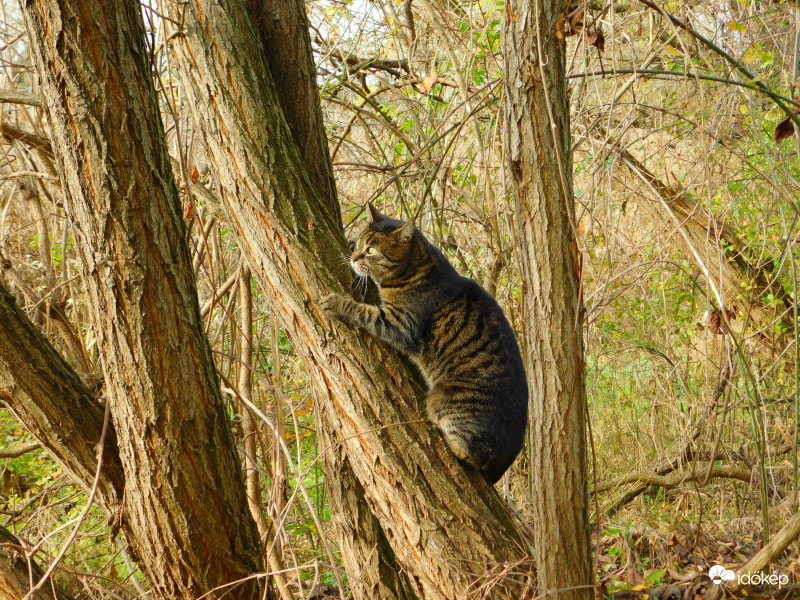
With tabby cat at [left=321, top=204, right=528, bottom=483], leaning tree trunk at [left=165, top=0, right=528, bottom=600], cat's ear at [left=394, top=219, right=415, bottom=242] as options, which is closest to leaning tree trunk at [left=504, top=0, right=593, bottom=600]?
leaning tree trunk at [left=165, top=0, right=528, bottom=600]

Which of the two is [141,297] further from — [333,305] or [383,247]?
[383,247]

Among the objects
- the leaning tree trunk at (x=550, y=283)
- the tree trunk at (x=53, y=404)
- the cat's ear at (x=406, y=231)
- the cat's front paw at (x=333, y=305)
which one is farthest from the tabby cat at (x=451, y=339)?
the tree trunk at (x=53, y=404)

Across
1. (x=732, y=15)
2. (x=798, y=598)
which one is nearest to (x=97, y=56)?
(x=798, y=598)

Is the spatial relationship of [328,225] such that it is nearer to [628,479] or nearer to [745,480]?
[628,479]

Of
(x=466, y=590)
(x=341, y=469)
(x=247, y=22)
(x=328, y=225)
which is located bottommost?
(x=466, y=590)

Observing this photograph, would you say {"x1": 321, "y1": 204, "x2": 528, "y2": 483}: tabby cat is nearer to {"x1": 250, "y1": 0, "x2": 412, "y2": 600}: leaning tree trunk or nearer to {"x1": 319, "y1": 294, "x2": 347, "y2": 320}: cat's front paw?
{"x1": 319, "y1": 294, "x2": 347, "y2": 320}: cat's front paw

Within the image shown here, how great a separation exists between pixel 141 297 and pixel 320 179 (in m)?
0.90

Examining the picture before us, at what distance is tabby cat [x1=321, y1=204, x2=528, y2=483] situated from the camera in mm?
2535

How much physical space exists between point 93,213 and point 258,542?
4.26 ft

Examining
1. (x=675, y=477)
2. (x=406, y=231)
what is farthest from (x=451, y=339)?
(x=675, y=477)

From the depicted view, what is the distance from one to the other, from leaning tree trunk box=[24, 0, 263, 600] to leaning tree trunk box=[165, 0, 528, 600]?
222 millimetres

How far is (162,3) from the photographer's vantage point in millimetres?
2166

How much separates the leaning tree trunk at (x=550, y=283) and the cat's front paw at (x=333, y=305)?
2.31 feet

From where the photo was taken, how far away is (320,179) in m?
2.47
